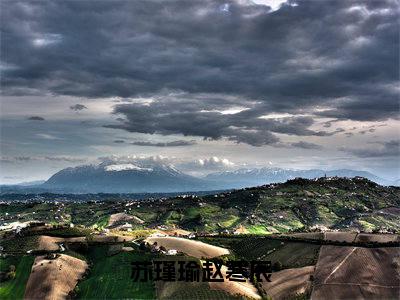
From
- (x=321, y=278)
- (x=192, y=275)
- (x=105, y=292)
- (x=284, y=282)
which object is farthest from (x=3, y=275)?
(x=321, y=278)

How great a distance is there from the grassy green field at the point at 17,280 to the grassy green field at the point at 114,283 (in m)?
21.4

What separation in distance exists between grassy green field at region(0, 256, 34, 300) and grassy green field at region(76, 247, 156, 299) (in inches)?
842

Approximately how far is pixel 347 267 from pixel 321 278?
1285 cm

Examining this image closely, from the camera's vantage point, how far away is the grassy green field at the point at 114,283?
162250mm

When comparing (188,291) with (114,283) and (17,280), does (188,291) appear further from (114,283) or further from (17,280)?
(17,280)

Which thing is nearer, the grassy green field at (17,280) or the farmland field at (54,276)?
the farmland field at (54,276)

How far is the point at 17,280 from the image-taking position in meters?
180

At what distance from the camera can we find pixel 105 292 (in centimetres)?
16625

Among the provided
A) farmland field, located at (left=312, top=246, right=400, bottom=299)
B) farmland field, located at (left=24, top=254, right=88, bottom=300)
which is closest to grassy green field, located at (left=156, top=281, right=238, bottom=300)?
farmland field, located at (left=312, top=246, right=400, bottom=299)

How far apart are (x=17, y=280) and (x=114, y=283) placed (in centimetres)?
3943

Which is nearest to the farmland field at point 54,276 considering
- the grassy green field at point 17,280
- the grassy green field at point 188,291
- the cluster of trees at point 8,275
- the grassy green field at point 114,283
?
the grassy green field at point 17,280

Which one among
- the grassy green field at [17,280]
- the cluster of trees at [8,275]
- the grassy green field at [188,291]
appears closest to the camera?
the grassy green field at [188,291]

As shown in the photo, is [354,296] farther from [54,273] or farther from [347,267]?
[54,273]

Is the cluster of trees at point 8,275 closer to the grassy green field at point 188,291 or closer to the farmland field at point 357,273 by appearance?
the grassy green field at point 188,291
